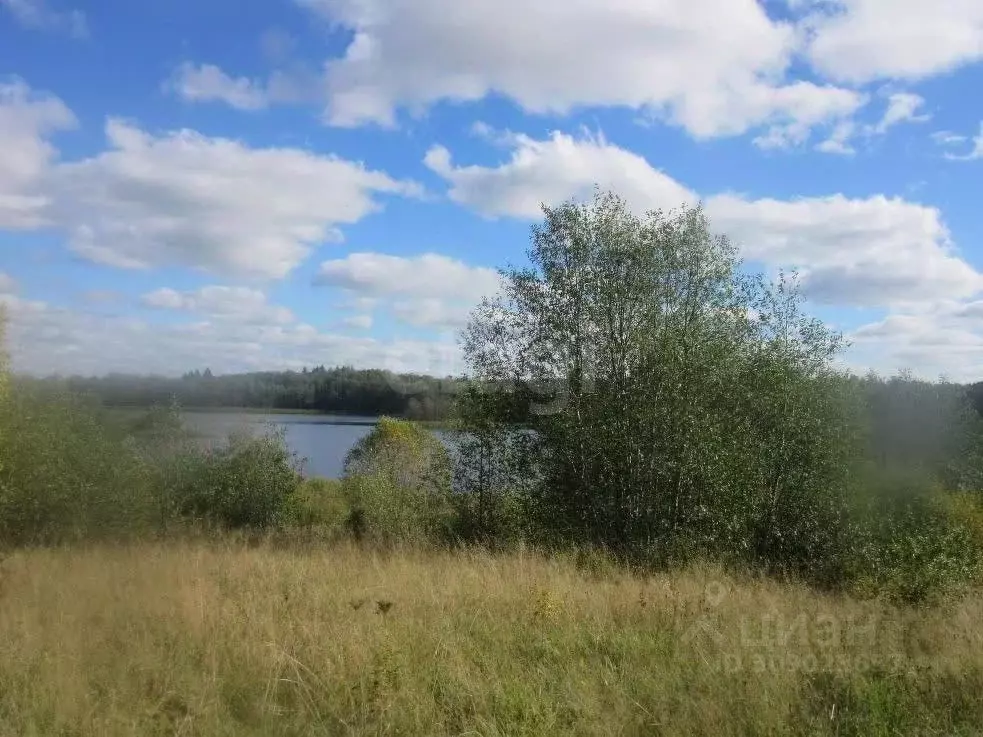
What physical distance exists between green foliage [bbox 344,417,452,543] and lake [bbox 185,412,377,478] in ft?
3.60

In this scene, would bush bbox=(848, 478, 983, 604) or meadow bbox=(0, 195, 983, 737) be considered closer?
meadow bbox=(0, 195, 983, 737)

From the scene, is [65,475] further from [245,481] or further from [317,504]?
[317,504]

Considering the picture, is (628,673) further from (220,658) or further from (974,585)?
(974,585)

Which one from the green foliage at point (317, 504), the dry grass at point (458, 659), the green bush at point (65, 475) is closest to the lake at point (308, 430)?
the green foliage at point (317, 504)

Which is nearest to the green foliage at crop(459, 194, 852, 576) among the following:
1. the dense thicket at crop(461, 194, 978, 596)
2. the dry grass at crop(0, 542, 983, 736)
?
the dense thicket at crop(461, 194, 978, 596)

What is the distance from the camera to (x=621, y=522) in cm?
1590

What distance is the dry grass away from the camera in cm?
453

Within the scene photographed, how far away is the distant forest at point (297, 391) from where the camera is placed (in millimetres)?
13461

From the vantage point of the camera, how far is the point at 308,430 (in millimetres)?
31109

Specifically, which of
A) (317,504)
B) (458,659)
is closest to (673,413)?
(458,659)

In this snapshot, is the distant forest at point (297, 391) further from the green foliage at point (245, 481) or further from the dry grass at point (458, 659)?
the dry grass at point (458, 659)

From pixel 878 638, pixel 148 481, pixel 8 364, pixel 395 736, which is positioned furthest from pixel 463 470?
pixel 395 736

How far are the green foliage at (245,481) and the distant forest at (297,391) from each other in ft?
8.36

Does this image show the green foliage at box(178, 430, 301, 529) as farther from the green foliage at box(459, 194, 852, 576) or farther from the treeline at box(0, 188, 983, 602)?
the green foliage at box(459, 194, 852, 576)
